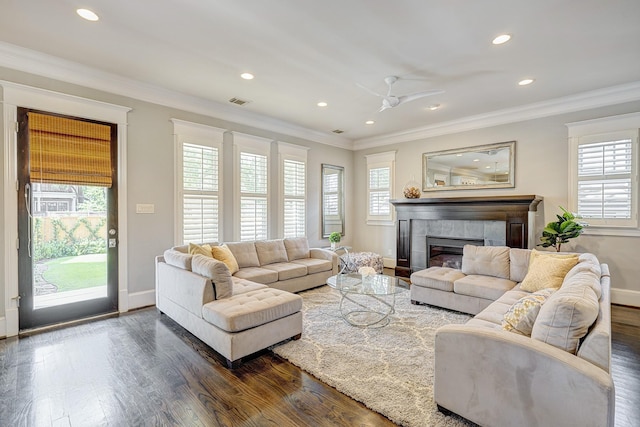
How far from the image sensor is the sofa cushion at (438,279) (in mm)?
3926

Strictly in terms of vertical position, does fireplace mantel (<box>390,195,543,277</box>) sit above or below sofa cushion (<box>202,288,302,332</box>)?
above

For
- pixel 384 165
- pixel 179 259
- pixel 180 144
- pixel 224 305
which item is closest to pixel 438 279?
pixel 224 305

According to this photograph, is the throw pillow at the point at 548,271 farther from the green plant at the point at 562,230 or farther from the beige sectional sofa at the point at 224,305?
the beige sectional sofa at the point at 224,305

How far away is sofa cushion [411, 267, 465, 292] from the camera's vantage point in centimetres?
393

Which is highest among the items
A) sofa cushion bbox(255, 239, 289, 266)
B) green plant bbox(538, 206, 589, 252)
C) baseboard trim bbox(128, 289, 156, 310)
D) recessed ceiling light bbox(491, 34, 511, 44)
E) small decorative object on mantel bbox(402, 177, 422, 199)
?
recessed ceiling light bbox(491, 34, 511, 44)

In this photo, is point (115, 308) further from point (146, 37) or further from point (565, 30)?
point (565, 30)

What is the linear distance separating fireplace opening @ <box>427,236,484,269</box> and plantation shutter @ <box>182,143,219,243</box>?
403 centimetres

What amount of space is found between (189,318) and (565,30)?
4.67 metres

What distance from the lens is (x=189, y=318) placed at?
3.17 metres

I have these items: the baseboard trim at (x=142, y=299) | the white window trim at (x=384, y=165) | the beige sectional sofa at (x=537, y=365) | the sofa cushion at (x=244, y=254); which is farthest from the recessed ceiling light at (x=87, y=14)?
the white window trim at (x=384, y=165)

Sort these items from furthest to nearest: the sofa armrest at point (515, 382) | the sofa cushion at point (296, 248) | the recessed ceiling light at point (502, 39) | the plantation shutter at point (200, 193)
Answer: the sofa cushion at point (296, 248) → the plantation shutter at point (200, 193) → the recessed ceiling light at point (502, 39) → the sofa armrest at point (515, 382)

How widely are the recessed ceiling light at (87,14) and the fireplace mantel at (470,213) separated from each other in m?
5.18

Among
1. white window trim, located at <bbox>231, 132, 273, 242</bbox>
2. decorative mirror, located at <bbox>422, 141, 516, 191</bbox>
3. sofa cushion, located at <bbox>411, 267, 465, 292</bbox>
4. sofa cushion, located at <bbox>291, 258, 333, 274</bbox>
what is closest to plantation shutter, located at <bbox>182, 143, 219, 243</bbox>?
white window trim, located at <bbox>231, 132, 273, 242</bbox>

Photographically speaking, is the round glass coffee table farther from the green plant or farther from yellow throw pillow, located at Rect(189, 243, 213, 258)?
the green plant
